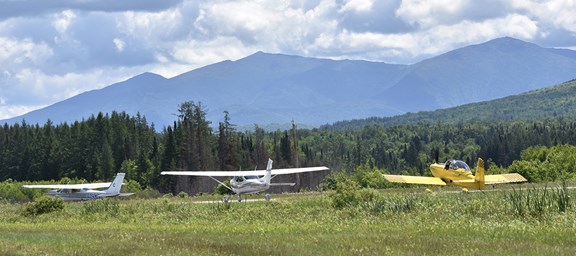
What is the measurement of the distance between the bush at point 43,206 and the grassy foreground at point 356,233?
8520mm

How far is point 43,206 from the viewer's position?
42.3 meters

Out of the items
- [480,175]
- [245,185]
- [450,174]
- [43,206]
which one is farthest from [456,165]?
[43,206]

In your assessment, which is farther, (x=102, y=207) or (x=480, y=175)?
(x=480, y=175)

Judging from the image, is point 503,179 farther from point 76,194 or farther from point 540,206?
Result: point 76,194

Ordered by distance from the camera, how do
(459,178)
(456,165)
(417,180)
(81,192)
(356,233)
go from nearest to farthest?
(356,233) → (459,178) → (456,165) → (417,180) → (81,192)

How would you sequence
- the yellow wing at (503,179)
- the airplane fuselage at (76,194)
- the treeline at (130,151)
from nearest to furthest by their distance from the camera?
the yellow wing at (503,179) < the airplane fuselage at (76,194) < the treeline at (130,151)

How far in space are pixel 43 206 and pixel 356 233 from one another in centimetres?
2488

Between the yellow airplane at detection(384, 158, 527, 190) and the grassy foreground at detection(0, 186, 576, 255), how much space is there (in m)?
11.6

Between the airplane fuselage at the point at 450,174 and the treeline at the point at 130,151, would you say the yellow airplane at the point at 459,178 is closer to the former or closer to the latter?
the airplane fuselage at the point at 450,174

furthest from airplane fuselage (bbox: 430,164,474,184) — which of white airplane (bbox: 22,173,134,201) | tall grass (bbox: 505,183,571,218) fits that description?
white airplane (bbox: 22,173,134,201)

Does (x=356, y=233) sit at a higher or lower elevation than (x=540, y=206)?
lower

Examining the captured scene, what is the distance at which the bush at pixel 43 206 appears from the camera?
41719 millimetres

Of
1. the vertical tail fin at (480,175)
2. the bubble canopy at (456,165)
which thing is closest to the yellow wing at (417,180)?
the bubble canopy at (456,165)

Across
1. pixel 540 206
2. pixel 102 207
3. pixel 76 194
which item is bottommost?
pixel 540 206
